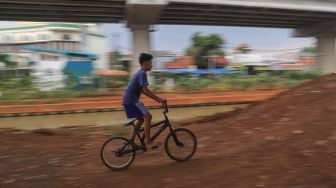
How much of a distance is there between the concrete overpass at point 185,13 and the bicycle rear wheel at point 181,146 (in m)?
18.4

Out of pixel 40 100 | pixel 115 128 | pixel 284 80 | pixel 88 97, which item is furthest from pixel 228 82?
pixel 115 128

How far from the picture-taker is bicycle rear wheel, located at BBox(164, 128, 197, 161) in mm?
7320

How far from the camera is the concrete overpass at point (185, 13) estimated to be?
1029 inches

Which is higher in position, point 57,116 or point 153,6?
point 153,6

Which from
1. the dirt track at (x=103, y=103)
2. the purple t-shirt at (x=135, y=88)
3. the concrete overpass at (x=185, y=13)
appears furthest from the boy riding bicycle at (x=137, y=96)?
the concrete overpass at (x=185, y=13)

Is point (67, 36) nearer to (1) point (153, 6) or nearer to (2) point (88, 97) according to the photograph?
(1) point (153, 6)

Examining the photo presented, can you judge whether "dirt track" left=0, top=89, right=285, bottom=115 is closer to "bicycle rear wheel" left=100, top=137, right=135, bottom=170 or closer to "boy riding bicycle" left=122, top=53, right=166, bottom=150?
"bicycle rear wheel" left=100, top=137, right=135, bottom=170

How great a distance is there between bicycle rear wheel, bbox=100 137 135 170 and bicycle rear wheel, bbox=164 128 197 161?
23.3 inches

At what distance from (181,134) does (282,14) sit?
88.8ft

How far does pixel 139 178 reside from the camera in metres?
6.53

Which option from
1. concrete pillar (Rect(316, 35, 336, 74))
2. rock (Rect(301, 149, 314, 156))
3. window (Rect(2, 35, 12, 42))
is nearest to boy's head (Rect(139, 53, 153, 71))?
rock (Rect(301, 149, 314, 156))

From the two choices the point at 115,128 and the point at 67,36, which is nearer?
the point at 115,128

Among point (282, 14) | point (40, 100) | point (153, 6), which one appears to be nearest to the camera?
point (40, 100)

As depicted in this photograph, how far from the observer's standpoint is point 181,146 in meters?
7.39
